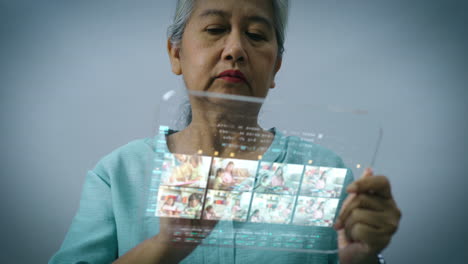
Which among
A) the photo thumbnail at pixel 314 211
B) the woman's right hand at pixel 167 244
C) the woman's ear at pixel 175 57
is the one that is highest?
the woman's ear at pixel 175 57

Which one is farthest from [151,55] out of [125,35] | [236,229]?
[236,229]

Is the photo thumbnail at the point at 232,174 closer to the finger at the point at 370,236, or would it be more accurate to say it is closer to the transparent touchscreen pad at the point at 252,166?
the transparent touchscreen pad at the point at 252,166

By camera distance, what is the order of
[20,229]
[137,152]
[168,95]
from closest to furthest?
[168,95] < [137,152] < [20,229]

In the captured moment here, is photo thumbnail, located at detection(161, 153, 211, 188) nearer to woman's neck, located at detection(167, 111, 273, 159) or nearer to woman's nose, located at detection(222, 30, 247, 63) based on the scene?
woman's neck, located at detection(167, 111, 273, 159)

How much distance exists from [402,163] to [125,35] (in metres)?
0.86

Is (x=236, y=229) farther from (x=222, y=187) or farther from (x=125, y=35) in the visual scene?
(x=125, y=35)

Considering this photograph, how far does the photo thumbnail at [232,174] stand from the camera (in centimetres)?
58

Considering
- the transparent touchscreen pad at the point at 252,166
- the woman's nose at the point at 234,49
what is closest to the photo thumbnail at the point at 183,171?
the transparent touchscreen pad at the point at 252,166

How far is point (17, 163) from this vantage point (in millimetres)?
837

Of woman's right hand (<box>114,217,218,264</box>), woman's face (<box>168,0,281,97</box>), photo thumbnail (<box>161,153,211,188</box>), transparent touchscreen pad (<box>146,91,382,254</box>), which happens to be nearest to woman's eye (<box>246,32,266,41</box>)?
woman's face (<box>168,0,281,97</box>)

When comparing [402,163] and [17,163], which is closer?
[17,163]

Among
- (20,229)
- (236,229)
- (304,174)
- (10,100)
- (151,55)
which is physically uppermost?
(151,55)

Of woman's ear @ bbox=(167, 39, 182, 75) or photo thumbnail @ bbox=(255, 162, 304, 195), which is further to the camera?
woman's ear @ bbox=(167, 39, 182, 75)

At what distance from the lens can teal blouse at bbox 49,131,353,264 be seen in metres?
0.62
